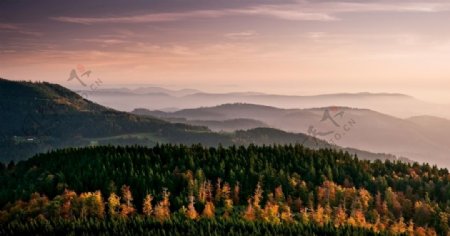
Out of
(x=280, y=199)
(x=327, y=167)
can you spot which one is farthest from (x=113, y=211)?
(x=327, y=167)

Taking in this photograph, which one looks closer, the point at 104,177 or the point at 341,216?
the point at 341,216

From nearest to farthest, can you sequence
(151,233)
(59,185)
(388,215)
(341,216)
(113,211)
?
(151,233), (113,211), (341,216), (59,185), (388,215)

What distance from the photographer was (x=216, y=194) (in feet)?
326

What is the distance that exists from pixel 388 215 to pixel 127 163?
181ft

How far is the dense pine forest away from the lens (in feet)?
213

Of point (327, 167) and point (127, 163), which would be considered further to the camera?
point (327, 167)

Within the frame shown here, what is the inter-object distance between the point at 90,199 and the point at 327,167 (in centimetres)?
7329

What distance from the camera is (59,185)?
9819cm

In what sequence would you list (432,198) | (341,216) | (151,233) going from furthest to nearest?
(432,198), (341,216), (151,233)

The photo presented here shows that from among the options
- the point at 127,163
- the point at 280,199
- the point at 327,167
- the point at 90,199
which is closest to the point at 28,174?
the point at 127,163

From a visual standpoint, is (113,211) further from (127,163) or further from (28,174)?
(28,174)

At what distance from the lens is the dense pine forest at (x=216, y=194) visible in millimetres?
64875

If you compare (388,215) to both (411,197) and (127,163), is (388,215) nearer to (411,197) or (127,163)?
(411,197)

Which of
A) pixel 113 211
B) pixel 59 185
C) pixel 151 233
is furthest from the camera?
pixel 59 185
